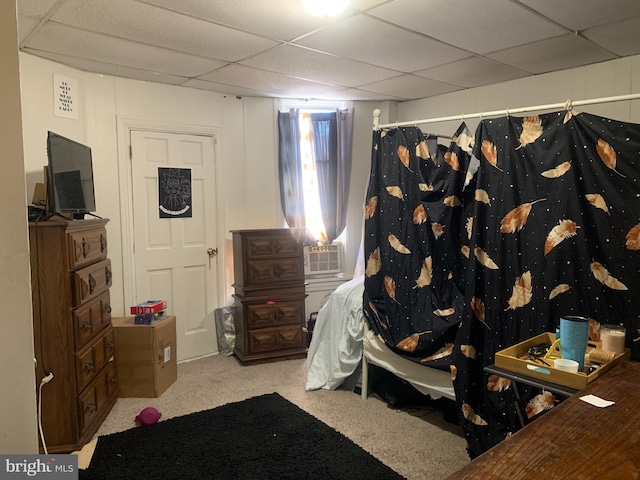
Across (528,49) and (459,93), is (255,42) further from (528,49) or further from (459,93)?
(459,93)

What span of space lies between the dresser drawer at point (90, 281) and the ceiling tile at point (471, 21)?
2158 millimetres

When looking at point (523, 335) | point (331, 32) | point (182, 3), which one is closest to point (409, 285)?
point (523, 335)

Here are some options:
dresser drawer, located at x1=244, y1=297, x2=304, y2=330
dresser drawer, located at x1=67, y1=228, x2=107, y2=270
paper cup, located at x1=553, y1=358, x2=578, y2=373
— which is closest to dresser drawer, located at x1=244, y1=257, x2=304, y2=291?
dresser drawer, located at x1=244, y1=297, x2=304, y2=330

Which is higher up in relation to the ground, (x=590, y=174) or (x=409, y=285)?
(x=590, y=174)

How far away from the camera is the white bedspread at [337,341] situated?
10.5 ft

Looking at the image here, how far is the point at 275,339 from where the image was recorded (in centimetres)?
396

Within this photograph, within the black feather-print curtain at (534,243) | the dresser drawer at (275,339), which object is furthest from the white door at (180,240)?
the black feather-print curtain at (534,243)

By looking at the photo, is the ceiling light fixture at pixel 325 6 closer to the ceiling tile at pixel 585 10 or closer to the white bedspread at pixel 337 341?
the ceiling tile at pixel 585 10

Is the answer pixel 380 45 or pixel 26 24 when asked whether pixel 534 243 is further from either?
pixel 26 24

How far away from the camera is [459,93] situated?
13.5 feet

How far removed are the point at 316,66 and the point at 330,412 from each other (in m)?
2.42

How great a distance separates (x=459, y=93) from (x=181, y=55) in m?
2.45

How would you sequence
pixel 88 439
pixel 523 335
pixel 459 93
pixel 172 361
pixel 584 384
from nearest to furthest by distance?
pixel 584 384, pixel 523 335, pixel 88 439, pixel 172 361, pixel 459 93

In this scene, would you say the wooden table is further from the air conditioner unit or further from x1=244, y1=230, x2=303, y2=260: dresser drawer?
the air conditioner unit
